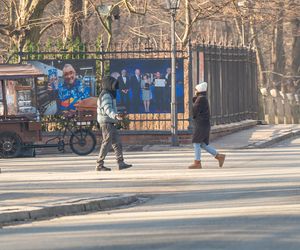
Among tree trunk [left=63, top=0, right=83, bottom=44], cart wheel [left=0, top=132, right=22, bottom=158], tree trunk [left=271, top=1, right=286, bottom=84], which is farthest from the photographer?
tree trunk [left=271, top=1, right=286, bottom=84]

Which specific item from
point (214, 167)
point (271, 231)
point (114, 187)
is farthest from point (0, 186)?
point (271, 231)

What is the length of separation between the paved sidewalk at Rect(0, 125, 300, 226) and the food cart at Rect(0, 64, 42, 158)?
0.47 metres

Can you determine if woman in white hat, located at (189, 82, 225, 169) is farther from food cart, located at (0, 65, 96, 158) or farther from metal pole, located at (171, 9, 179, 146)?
metal pole, located at (171, 9, 179, 146)

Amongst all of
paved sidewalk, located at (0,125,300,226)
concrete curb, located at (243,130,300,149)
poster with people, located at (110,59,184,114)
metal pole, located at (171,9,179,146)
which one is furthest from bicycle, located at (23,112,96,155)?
concrete curb, located at (243,130,300,149)

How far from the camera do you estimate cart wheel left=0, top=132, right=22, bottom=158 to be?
2266cm

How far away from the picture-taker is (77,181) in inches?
672

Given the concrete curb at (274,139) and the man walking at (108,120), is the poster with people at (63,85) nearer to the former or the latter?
the concrete curb at (274,139)

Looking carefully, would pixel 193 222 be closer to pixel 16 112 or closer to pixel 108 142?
pixel 108 142

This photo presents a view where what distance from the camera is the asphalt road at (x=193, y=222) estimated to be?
10242 millimetres

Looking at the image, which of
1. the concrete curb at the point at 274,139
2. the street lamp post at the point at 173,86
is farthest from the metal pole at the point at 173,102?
the concrete curb at the point at 274,139

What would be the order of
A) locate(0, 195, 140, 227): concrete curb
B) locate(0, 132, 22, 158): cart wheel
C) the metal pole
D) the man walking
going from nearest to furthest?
locate(0, 195, 140, 227): concrete curb < the man walking < locate(0, 132, 22, 158): cart wheel < the metal pole

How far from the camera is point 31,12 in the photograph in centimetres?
3116

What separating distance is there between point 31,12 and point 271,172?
14.9 meters

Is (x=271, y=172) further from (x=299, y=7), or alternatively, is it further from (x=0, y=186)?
(x=299, y=7)
